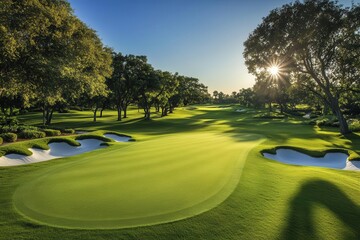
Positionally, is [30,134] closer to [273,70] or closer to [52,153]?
[52,153]

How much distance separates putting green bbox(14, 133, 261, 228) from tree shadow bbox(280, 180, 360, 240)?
203 cm

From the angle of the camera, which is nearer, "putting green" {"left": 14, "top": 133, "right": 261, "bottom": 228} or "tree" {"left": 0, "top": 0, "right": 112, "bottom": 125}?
"putting green" {"left": 14, "top": 133, "right": 261, "bottom": 228}

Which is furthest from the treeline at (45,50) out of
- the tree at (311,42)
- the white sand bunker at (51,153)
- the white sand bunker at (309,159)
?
the tree at (311,42)

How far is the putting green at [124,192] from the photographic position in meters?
6.27

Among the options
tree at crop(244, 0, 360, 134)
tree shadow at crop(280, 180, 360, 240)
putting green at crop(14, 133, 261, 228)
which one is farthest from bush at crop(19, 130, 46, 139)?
tree at crop(244, 0, 360, 134)

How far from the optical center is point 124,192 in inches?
309

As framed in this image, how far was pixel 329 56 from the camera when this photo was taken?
3133 centimetres

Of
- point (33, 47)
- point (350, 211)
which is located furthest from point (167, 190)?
point (33, 47)

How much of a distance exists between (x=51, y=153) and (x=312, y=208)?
17.9m

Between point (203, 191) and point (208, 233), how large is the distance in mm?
2205

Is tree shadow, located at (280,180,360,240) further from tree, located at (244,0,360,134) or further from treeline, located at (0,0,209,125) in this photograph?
tree, located at (244,0,360,134)

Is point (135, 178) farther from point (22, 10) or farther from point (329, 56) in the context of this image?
point (329, 56)

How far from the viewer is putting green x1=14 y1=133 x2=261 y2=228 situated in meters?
6.27

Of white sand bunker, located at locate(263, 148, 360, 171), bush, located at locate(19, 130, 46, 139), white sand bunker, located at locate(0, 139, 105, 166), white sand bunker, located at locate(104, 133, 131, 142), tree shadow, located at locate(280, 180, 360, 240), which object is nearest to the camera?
tree shadow, located at locate(280, 180, 360, 240)
